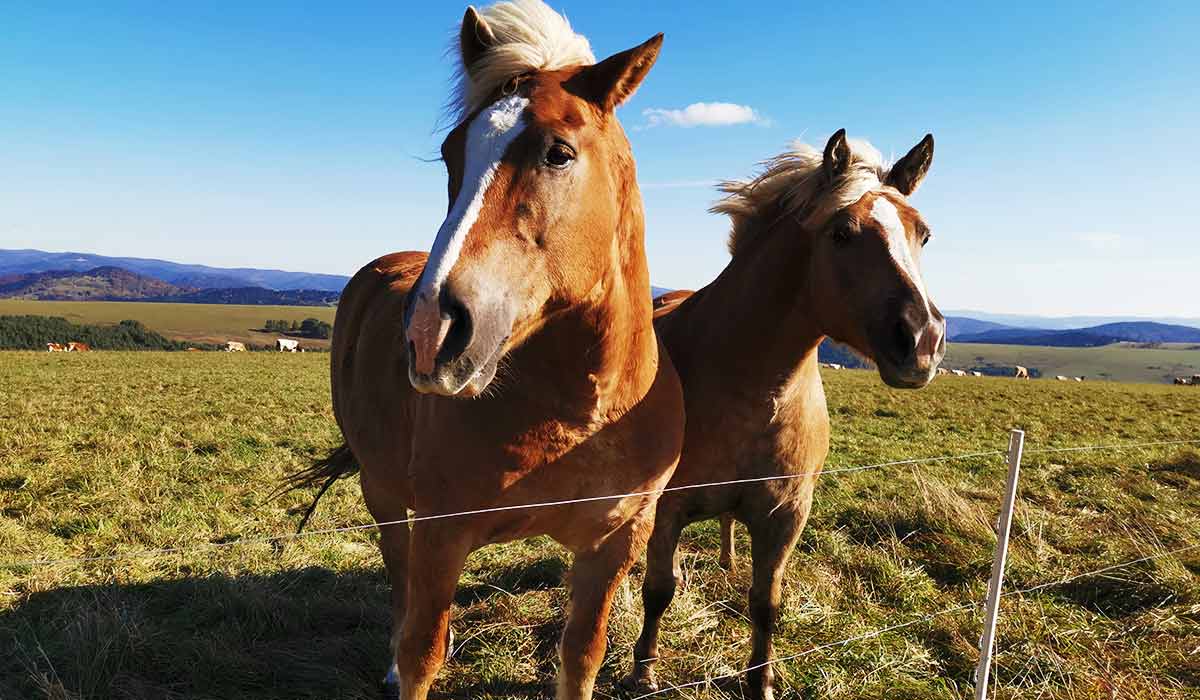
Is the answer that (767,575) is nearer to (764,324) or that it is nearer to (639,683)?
(639,683)

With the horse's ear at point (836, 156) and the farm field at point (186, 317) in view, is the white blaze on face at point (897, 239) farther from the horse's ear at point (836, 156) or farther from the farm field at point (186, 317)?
the farm field at point (186, 317)

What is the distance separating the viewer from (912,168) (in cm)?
281

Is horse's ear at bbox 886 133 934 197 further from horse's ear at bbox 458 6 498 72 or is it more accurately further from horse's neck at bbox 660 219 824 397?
horse's ear at bbox 458 6 498 72

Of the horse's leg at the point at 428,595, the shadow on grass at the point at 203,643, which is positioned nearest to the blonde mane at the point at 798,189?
the horse's leg at the point at 428,595

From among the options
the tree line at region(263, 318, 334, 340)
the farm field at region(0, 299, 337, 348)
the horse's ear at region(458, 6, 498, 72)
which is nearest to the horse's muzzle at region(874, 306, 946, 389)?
the horse's ear at region(458, 6, 498, 72)

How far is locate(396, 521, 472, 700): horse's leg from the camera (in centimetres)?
207

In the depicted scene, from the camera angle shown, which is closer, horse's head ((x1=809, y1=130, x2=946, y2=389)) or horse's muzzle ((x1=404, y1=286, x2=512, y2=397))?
horse's muzzle ((x1=404, y1=286, x2=512, y2=397))

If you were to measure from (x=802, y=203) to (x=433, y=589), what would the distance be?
2209mm

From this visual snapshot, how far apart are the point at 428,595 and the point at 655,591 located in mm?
1538

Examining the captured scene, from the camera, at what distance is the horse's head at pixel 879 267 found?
2.35 metres

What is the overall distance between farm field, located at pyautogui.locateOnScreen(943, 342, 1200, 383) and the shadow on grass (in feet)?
340

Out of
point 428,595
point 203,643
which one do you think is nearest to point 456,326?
point 428,595

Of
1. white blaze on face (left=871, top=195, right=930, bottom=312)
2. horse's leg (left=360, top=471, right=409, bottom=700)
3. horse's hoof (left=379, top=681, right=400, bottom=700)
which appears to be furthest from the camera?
horse's leg (left=360, top=471, right=409, bottom=700)

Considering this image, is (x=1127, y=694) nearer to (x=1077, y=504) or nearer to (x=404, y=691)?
(x=404, y=691)
